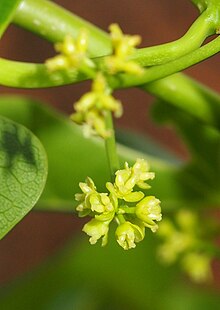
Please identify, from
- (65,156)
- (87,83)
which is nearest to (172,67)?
(65,156)

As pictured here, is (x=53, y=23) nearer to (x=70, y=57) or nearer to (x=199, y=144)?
(x=70, y=57)

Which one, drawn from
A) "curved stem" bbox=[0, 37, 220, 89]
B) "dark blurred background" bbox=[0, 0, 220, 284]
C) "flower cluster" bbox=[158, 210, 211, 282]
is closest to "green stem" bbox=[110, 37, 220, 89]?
"curved stem" bbox=[0, 37, 220, 89]

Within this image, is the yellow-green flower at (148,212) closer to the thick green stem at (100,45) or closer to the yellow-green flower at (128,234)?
the yellow-green flower at (128,234)

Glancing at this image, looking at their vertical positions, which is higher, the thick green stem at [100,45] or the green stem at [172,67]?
the thick green stem at [100,45]

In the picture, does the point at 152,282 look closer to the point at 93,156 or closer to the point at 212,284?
the point at 93,156

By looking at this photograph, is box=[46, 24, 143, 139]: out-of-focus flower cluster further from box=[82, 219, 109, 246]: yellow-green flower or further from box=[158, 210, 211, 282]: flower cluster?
box=[158, 210, 211, 282]: flower cluster

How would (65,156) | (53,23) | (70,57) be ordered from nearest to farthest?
(70,57) → (53,23) → (65,156)

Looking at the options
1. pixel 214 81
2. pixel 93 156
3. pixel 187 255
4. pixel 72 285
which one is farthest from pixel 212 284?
pixel 93 156

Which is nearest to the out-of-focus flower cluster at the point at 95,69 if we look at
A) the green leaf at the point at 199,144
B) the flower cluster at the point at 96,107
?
the flower cluster at the point at 96,107
